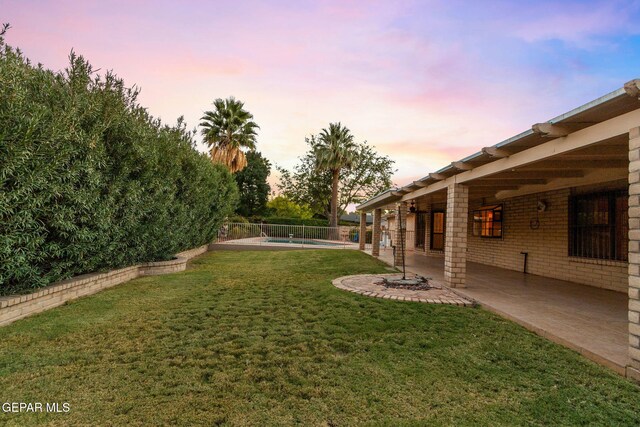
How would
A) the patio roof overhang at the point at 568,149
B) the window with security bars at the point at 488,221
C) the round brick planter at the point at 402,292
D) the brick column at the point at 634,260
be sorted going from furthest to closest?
the window with security bars at the point at 488,221 → the round brick planter at the point at 402,292 → the patio roof overhang at the point at 568,149 → the brick column at the point at 634,260

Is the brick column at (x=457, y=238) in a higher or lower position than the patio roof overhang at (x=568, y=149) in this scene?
lower

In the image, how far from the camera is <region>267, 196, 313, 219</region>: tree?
37.7m

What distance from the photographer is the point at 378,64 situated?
10.8 m

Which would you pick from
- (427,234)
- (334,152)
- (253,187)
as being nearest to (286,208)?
(253,187)

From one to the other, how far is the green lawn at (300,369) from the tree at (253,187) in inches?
1263

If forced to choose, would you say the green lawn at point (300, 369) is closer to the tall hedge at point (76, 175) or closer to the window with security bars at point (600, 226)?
the tall hedge at point (76, 175)

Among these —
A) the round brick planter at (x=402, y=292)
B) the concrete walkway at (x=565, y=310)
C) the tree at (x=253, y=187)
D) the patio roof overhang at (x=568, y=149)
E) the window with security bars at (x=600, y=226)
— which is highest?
the tree at (x=253, y=187)

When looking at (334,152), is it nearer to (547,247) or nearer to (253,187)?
(253,187)

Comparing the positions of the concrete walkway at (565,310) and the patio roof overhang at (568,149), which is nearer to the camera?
the patio roof overhang at (568,149)

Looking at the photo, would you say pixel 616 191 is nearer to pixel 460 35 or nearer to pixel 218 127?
pixel 460 35

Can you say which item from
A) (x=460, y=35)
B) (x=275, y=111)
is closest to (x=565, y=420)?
(x=460, y=35)

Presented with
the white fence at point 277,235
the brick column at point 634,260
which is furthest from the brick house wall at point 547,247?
the white fence at point 277,235

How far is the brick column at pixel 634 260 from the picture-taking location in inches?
108

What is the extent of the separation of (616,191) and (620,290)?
1869 millimetres
